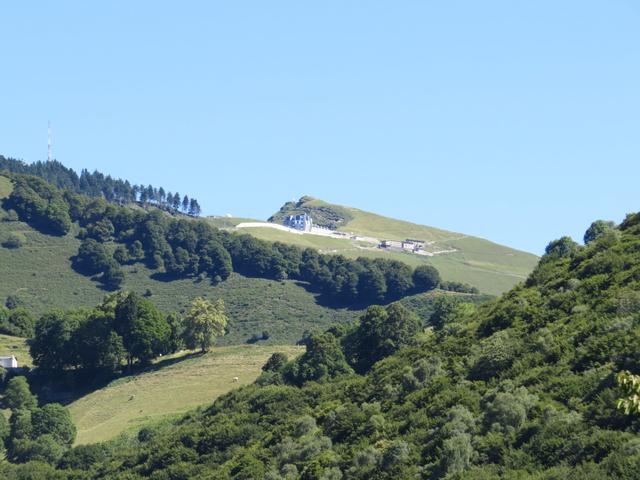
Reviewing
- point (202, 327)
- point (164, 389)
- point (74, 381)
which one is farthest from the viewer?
point (202, 327)

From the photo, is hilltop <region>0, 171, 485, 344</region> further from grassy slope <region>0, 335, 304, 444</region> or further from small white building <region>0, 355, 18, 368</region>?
small white building <region>0, 355, 18, 368</region>

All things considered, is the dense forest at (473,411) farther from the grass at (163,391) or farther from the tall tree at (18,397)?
the tall tree at (18,397)

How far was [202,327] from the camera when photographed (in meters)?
130

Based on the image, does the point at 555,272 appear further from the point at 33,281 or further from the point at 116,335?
the point at 33,281

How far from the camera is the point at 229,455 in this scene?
75812 mm

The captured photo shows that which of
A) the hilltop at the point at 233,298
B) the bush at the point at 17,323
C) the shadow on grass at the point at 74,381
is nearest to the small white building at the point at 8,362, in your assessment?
the shadow on grass at the point at 74,381

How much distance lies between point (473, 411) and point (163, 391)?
61751 millimetres

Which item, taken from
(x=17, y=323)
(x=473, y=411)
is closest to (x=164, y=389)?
(x=17, y=323)

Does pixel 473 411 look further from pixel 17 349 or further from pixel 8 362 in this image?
pixel 17 349

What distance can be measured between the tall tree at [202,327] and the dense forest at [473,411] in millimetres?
33929

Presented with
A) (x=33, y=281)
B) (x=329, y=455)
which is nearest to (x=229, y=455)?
(x=329, y=455)

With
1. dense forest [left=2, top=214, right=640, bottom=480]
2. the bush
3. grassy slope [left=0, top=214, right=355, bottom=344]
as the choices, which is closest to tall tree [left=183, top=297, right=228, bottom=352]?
the bush

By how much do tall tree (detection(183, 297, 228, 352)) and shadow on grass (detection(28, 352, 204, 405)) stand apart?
5.72ft

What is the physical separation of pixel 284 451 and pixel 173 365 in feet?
200
